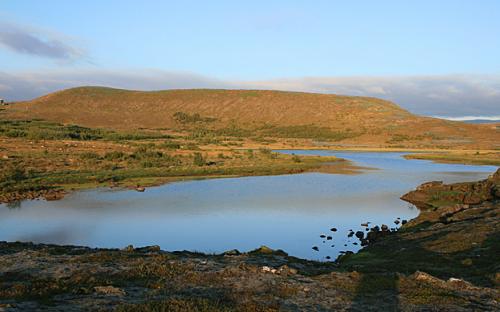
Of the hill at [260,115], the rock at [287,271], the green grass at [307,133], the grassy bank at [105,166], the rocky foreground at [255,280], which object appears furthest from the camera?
the green grass at [307,133]

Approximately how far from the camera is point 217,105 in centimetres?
15538

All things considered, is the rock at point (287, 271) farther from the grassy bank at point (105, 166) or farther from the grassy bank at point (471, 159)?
the grassy bank at point (471, 159)

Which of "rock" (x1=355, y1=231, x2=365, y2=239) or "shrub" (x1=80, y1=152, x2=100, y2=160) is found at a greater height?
"shrub" (x1=80, y1=152, x2=100, y2=160)

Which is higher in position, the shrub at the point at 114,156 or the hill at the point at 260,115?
the hill at the point at 260,115

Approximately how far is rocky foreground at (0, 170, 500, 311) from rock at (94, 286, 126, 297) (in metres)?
0.02

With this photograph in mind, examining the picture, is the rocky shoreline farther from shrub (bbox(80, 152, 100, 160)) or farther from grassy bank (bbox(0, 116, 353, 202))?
shrub (bbox(80, 152, 100, 160))

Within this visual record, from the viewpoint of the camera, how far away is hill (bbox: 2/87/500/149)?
121 metres

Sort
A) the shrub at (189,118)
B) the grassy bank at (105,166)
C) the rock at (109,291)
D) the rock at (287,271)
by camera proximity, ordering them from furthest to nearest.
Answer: the shrub at (189,118)
the grassy bank at (105,166)
the rock at (287,271)
the rock at (109,291)

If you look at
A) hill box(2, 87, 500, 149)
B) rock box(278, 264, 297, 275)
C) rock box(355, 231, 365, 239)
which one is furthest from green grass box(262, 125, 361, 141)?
rock box(278, 264, 297, 275)

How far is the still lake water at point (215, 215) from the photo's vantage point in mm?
22062

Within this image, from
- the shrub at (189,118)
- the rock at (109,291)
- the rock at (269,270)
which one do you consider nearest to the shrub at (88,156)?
A: the rock at (269,270)

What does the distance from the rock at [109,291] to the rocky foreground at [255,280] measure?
22mm

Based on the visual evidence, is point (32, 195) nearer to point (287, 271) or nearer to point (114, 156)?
point (114, 156)

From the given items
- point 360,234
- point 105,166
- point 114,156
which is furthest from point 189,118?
point 360,234
